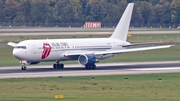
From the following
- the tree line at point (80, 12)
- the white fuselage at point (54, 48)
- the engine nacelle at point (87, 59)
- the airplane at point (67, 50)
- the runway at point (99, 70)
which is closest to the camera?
the runway at point (99, 70)

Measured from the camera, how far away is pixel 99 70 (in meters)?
54.8

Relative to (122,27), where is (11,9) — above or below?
above

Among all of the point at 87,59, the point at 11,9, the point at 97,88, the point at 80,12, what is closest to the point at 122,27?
the point at 87,59

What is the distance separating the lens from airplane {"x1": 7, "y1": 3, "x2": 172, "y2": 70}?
55.2m

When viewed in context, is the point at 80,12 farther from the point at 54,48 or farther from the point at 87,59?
the point at 87,59

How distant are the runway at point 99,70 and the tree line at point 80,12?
84487 mm

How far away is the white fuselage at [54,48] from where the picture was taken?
180 feet

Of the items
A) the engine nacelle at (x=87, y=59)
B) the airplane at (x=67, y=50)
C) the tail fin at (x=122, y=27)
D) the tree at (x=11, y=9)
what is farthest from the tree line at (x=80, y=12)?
the engine nacelle at (x=87, y=59)

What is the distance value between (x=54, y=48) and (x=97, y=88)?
1681 cm

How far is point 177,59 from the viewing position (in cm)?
6688

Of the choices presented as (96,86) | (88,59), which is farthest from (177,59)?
(96,86)

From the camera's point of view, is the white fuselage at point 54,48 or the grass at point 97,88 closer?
the grass at point 97,88

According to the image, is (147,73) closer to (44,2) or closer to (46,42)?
(46,42)

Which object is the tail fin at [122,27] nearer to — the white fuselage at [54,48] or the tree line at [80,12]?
the white fuselage at [54,48]
